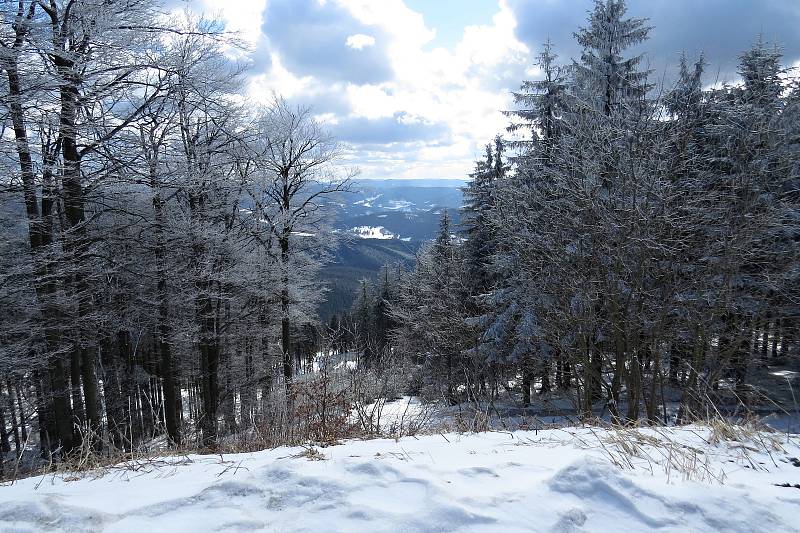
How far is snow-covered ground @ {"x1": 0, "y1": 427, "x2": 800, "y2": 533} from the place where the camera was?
2.09 metres

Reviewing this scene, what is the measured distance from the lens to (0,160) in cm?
612

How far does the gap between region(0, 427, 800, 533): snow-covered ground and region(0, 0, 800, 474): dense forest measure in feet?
3.80

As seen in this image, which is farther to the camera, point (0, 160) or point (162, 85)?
point (162, 85)

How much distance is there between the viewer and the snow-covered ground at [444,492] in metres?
2.09

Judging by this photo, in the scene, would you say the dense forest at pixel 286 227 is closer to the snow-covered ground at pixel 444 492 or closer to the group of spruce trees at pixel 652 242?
the group of spruce trees at pixel 652 242

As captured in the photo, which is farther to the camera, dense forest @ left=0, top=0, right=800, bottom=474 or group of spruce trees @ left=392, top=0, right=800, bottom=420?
group of spruce trees @ left=392, top=0, right=800, bottom=420

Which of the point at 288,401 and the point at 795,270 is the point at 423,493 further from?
the point at 795,270

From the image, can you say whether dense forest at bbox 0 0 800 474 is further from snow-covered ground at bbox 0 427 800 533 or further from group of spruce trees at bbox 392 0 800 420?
snow-covered ground at bbox 0 427 800 533

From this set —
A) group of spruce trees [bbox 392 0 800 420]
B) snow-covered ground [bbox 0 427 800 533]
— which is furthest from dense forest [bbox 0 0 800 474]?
snow-covered ground [bbox 0 427 800 533]

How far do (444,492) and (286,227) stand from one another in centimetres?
1141

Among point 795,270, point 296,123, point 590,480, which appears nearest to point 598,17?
point 795,270

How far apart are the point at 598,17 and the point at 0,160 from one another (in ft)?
51.0

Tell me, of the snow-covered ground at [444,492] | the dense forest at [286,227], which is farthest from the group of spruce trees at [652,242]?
the snow-covered ground at [444,492]

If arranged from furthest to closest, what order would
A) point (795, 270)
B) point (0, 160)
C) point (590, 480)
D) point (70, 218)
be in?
point (795, 270) → point (70, 218) → point (0, 160) → point (590, 480)
